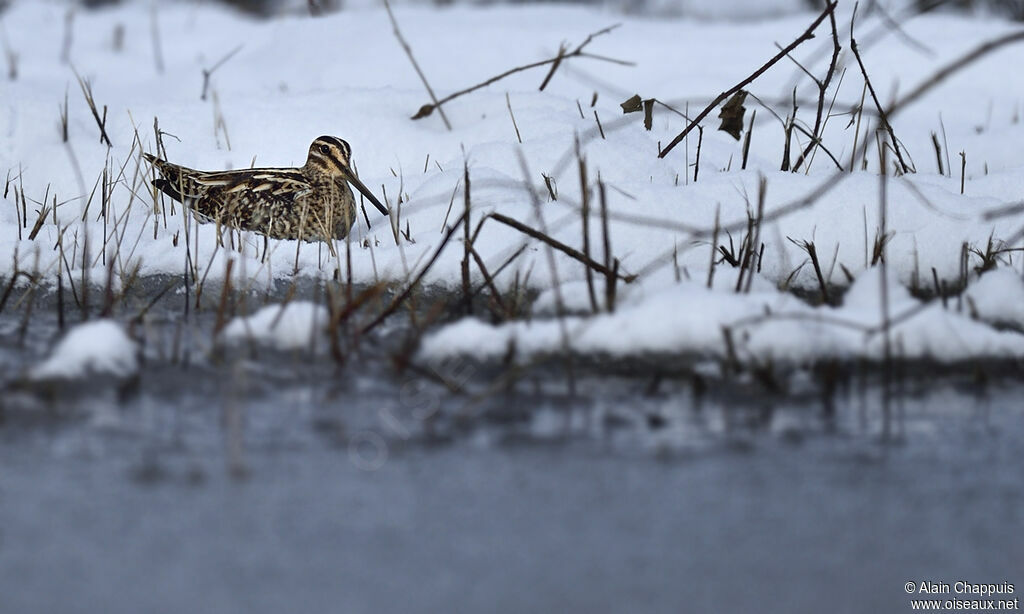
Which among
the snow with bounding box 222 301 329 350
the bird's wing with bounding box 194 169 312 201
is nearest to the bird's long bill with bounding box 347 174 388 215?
the bird's wing with bounding box 194 169 312 201

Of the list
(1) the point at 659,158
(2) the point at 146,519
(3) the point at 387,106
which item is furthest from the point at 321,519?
(3) the point at 387,106

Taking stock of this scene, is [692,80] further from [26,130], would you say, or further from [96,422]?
A: [96,422]

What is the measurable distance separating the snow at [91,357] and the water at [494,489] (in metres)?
0.06

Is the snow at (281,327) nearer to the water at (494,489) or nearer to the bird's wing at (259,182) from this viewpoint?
the water at (494,489)

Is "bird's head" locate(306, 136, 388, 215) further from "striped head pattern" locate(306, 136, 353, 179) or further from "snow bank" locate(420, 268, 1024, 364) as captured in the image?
"snow bank" locate(420, 268, 1024, 364)

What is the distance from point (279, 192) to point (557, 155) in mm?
1187

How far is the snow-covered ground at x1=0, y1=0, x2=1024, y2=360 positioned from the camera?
359cm

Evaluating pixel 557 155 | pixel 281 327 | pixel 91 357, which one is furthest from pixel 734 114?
pixel 91 357

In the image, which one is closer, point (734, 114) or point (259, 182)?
point (734, 114)

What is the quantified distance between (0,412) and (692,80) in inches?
192

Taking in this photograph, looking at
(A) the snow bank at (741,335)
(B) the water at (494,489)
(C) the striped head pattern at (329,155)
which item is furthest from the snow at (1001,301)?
(C) the striped head pattern at (329,155)

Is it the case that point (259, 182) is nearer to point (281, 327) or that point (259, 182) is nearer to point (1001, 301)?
point (281, 327)

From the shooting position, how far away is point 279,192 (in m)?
5.46

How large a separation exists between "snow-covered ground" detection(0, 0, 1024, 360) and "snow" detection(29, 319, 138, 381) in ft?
2.48
